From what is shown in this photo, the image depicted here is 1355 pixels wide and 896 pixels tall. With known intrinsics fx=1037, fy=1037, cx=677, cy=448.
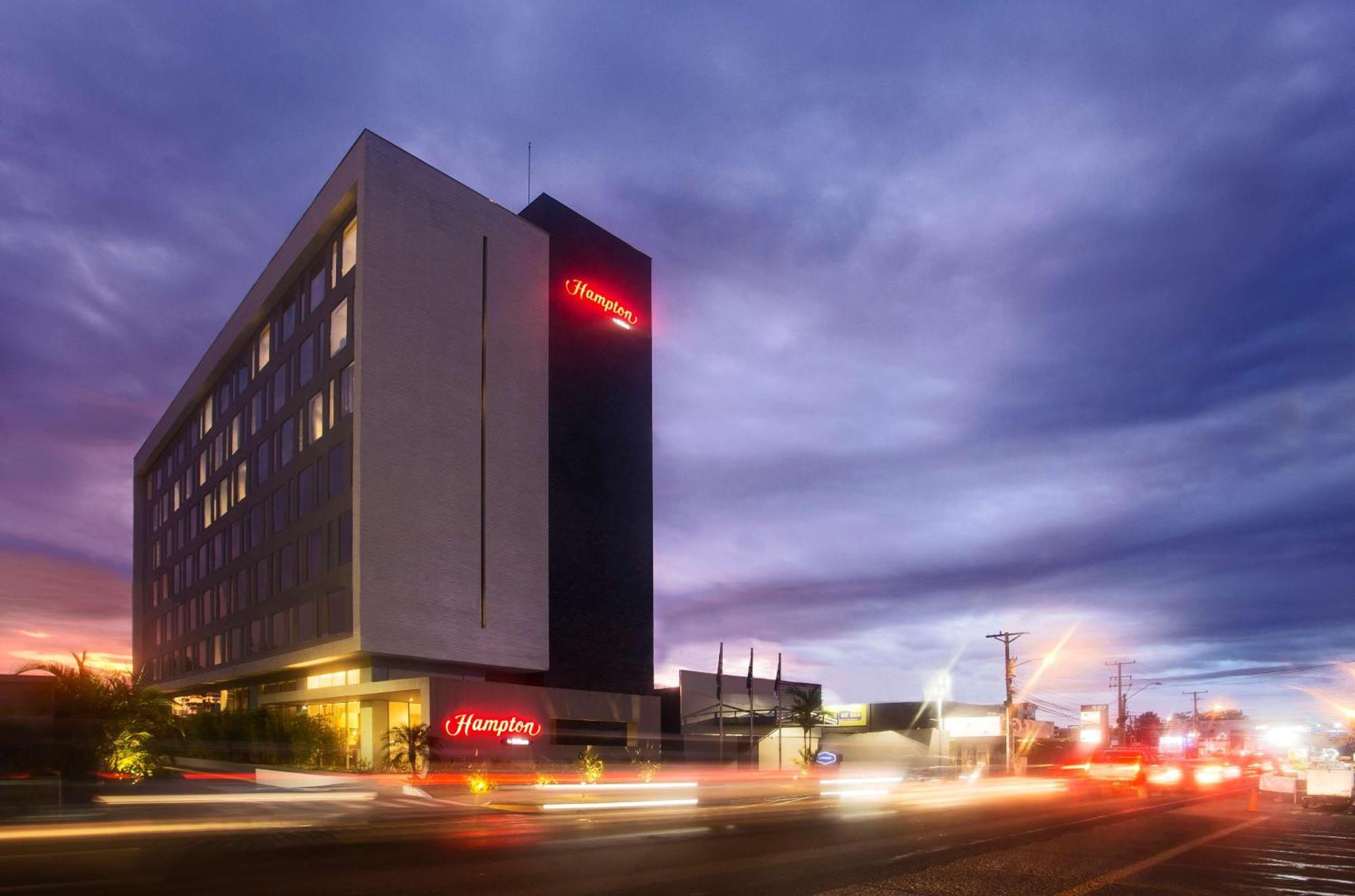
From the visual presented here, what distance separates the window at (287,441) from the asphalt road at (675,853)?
3807cm

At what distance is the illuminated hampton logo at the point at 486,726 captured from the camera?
51.1 m

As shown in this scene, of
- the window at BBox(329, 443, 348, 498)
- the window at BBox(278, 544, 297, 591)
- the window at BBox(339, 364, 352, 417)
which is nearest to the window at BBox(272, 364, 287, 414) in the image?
the window at BBox(278, 544, 297, 591)

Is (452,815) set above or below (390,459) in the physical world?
below

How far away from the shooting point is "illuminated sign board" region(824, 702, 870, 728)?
95.4 m

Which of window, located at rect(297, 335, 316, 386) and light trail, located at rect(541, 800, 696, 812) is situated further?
window, located at rect(297, 335, 316, 386)

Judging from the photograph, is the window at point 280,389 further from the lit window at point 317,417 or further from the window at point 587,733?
the window at point 587,733

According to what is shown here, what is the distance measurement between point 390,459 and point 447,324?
8587mm

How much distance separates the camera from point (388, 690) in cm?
5234

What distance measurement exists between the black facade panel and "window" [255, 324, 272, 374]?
820 inches

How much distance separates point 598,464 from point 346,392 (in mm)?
16385

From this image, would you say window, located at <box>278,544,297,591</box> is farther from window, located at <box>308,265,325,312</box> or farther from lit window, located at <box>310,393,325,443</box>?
window, located at <box>308,265,325,312</box>

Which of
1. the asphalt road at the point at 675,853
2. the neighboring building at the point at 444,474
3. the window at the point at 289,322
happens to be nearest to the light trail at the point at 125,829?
the asphalt road at the point at 675,853

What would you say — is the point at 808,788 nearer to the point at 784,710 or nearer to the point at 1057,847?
the point at 1057,847

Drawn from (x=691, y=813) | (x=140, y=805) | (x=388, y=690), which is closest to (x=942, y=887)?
(x=691, y=813)
